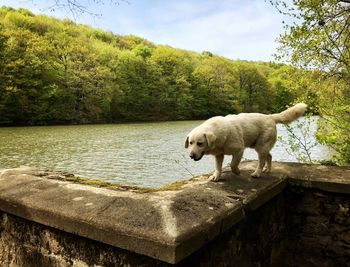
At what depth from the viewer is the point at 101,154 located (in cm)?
2481

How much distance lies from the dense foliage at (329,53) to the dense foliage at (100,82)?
1313 inches

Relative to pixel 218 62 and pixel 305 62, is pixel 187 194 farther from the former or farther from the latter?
pixel 218 62

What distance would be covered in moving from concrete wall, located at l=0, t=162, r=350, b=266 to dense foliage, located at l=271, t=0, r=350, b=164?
3.74 metres

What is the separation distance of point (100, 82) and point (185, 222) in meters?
62.3

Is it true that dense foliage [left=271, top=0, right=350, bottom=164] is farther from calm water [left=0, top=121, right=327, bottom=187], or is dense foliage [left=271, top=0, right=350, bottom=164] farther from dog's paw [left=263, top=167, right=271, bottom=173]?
calm water [left=0, top=121, right=327, bottom=187]

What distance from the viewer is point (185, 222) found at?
2340 millimetres

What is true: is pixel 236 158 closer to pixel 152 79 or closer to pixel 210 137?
pixel 210 137

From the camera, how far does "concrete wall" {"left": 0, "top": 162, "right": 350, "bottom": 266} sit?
7.62 ft

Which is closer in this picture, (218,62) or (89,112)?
(89,112)

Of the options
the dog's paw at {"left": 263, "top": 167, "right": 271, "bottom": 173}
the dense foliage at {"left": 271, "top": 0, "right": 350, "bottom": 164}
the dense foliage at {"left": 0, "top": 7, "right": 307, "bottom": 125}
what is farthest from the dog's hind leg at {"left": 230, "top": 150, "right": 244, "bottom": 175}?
the dense foliage at {"left": 0, "top": 7, "right": 307, "bottom": 125}

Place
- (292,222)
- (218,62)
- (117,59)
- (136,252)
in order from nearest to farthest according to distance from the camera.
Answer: (136,252) < (292,222) < (117,59) < (218,62)

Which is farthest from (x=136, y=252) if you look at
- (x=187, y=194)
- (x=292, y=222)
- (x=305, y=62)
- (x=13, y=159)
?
(x=13, y=159)

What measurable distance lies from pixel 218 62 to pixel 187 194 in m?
85.2

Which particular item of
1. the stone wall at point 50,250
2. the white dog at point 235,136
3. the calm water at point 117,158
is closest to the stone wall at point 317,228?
the white dog at point 235,136
